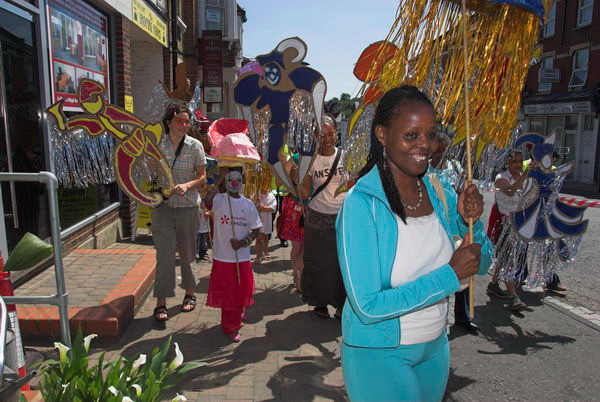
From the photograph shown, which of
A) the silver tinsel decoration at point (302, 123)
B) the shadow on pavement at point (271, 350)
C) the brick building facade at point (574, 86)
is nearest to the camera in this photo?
the shadow on pavement at point (271, 350)

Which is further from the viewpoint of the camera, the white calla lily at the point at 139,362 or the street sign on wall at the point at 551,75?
the street sign on wall at the point at 551,75

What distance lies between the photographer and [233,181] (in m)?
4.22

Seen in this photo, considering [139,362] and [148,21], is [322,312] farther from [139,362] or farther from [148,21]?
[148,21]

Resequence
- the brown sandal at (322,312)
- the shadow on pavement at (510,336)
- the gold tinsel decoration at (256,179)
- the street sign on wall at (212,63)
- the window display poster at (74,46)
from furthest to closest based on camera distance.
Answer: the street sign on wall at (212,63) → the window display poster at (74,46) → the brown sandal at (322,312) → the gold tinsel decoration at (256,179) → the shadow on pavement at (510,336)

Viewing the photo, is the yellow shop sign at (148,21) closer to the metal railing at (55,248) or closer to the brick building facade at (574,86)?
the metal railing at (55,248)

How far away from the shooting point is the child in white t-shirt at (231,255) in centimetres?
421

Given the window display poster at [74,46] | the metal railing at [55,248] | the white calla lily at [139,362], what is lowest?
the white calla lily at [139,362]

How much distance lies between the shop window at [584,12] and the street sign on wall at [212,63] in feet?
52.7

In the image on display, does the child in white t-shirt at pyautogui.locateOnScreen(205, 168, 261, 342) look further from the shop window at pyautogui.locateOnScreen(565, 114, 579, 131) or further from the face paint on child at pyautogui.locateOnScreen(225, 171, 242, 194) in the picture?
the shop window at pyautogui.locateOnScreen(565, 114, 579, 131)

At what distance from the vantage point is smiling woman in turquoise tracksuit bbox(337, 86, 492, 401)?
1.65 metres

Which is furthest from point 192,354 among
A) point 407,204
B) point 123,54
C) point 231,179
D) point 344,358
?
point 123,54

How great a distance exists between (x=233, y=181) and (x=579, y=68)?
2270 centimetres

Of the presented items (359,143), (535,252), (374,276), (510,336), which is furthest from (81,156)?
(535,252)

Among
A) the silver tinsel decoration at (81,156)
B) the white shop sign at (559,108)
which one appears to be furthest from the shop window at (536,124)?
the silver tinsel decoration at (81,156)
